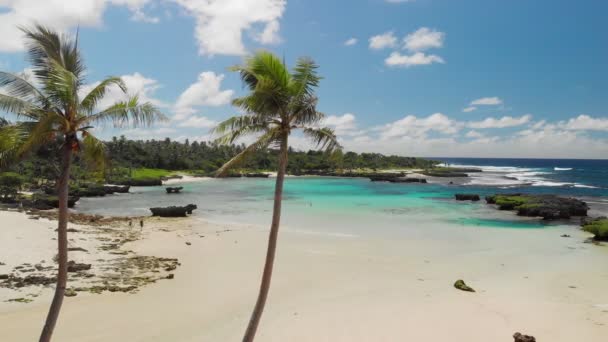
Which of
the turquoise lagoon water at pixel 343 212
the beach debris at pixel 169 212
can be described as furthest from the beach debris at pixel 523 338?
Answer: the beach debris at pixel 169 212

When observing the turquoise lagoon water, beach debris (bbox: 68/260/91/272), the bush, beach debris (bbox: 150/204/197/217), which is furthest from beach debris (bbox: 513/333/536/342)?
the bush

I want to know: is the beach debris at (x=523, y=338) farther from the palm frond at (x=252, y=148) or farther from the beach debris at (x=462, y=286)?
the palm frond at (x=252, y=148)

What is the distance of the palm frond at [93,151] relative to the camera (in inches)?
327

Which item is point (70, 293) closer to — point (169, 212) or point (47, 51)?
point (47, 51)

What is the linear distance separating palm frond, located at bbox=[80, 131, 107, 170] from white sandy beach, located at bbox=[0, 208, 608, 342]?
6392 mm

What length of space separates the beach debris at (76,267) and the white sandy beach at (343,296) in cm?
274

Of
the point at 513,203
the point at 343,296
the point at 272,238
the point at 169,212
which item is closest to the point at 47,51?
the point at 272,238

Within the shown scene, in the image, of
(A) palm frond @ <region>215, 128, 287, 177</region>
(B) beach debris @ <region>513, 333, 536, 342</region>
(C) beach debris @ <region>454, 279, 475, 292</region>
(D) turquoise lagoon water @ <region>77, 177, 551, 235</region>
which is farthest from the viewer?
(D) turquoise lagoon water @ <region>77, 177, 551, 235</region>

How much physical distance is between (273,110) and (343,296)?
34.3 ft

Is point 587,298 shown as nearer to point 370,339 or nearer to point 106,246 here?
point 370,339

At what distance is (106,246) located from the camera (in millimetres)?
24000

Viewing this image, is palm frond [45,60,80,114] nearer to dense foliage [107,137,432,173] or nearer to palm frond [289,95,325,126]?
palm frond [289,95,325,126]

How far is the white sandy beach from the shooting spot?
12969 millimetres

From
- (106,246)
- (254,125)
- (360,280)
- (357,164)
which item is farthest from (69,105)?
(357,164)
